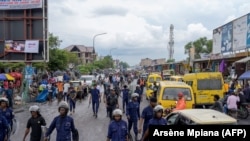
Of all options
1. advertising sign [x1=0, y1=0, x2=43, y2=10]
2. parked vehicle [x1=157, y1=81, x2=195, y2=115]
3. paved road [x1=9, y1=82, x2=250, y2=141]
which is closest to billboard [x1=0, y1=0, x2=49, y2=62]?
advertising sign [x1=0, y1=0, x2=43, y2=10]

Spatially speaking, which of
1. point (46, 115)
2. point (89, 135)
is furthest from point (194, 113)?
point (46, 115)

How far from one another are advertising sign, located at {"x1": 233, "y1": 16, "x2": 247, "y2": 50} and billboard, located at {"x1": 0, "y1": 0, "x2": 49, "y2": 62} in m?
17.3

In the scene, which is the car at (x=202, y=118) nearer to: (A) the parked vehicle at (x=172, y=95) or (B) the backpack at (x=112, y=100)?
(A) the parked vehicle at (x=172, y=95)

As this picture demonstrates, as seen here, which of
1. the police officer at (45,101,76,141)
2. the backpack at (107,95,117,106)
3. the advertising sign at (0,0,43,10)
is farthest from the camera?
the advertising sign at (0,0,43,10)

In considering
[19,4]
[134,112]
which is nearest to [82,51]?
[19,4]

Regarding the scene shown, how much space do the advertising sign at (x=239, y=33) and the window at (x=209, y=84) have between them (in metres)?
15.1

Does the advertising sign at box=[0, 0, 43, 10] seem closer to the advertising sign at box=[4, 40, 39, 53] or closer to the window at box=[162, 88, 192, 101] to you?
the advertising sign at box=[4, 40, 39, 53]

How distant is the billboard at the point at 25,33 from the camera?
27547mm

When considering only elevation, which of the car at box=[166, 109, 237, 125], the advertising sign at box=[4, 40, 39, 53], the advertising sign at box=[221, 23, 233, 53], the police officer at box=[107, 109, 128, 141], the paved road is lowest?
the paved road

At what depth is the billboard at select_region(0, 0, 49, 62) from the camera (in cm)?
2755

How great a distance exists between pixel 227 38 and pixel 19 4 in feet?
73.4

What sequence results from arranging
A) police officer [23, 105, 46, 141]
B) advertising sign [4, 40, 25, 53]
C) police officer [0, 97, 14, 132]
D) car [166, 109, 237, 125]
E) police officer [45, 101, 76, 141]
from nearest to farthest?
car [166, 109, 237, 125] < police officer [45, 101, 76, 141] < police officer [23, 105, 46, 141] < police officer [0, 97, 14, 132] < advertising sign [4, 40, 25, 53]

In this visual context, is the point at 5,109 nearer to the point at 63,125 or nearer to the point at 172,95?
the point at 63,125

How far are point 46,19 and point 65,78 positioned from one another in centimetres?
1348
